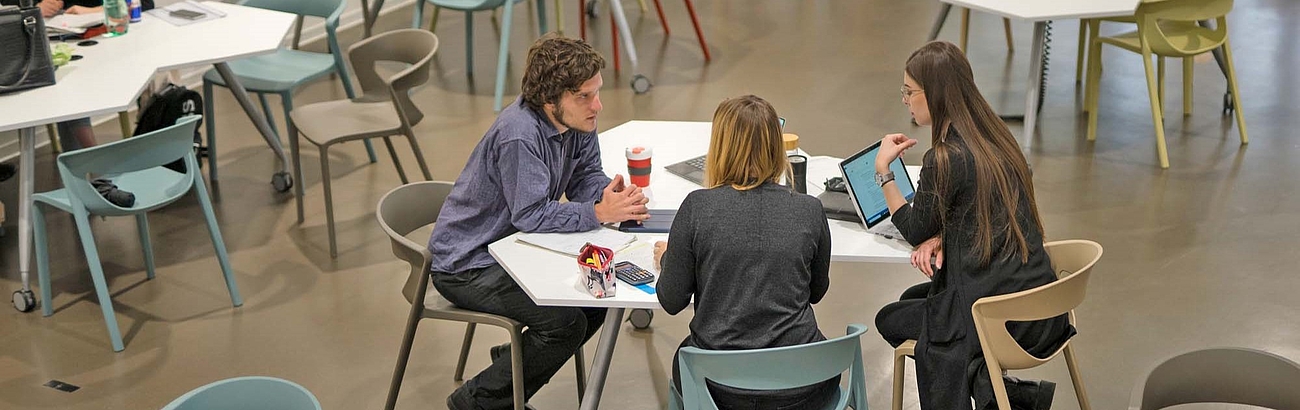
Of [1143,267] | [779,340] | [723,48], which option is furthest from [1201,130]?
[779,340]

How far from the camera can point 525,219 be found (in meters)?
3.17

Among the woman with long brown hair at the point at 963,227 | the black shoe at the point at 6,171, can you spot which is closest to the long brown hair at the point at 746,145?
the woman with long brown hair at the point at 963,227

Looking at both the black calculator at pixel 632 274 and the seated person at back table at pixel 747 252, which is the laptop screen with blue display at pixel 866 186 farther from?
the black calculator at pixel 632 274

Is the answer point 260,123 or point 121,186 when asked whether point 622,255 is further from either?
point 260,123

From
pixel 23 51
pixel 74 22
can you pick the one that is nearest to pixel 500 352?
pixel 23 51

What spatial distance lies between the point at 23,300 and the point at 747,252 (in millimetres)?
2949

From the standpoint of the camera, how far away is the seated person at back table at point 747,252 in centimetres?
264

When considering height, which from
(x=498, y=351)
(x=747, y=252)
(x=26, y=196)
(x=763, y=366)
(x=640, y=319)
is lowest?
(x=640, y=319)

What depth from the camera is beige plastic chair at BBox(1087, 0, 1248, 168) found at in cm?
529

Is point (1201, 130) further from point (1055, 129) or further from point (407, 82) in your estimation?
point (407, 82)

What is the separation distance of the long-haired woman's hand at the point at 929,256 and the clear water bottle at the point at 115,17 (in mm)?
3534

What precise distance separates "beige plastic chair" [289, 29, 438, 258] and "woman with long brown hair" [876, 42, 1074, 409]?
2.39 meters

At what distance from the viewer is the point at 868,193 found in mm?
3160

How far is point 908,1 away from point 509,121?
5.93 meters
